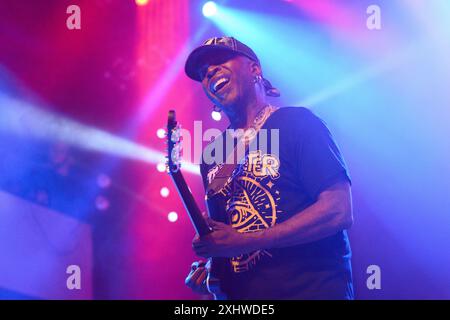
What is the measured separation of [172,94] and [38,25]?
130 cm

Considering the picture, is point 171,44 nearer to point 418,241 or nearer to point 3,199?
point 3,199

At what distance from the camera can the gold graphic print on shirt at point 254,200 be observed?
200 cm

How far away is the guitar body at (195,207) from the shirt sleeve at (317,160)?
0.44 metres

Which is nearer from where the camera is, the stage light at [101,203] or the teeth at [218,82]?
the teeth at [218,82]

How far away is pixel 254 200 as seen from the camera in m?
2.04

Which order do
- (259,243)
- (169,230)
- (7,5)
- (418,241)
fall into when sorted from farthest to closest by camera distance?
(7,5) → (169,230) → (418,241) → (259,243)

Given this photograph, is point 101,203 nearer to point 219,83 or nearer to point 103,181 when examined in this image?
point 103,181

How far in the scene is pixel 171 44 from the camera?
401 centimetres

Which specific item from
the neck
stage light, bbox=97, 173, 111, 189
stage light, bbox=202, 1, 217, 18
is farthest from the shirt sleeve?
stage light, bbox=97, 173, 111, 189

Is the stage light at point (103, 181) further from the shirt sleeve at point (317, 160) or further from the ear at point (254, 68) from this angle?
the shirt sleeve at point (317, 160)

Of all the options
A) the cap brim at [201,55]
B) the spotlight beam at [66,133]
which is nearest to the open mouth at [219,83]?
the cap brim at [201,55]

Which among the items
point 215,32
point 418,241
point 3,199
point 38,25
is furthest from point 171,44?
point 418,241

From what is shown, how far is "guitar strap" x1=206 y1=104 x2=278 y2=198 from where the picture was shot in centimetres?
221

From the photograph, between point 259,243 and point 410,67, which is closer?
point 259,243
